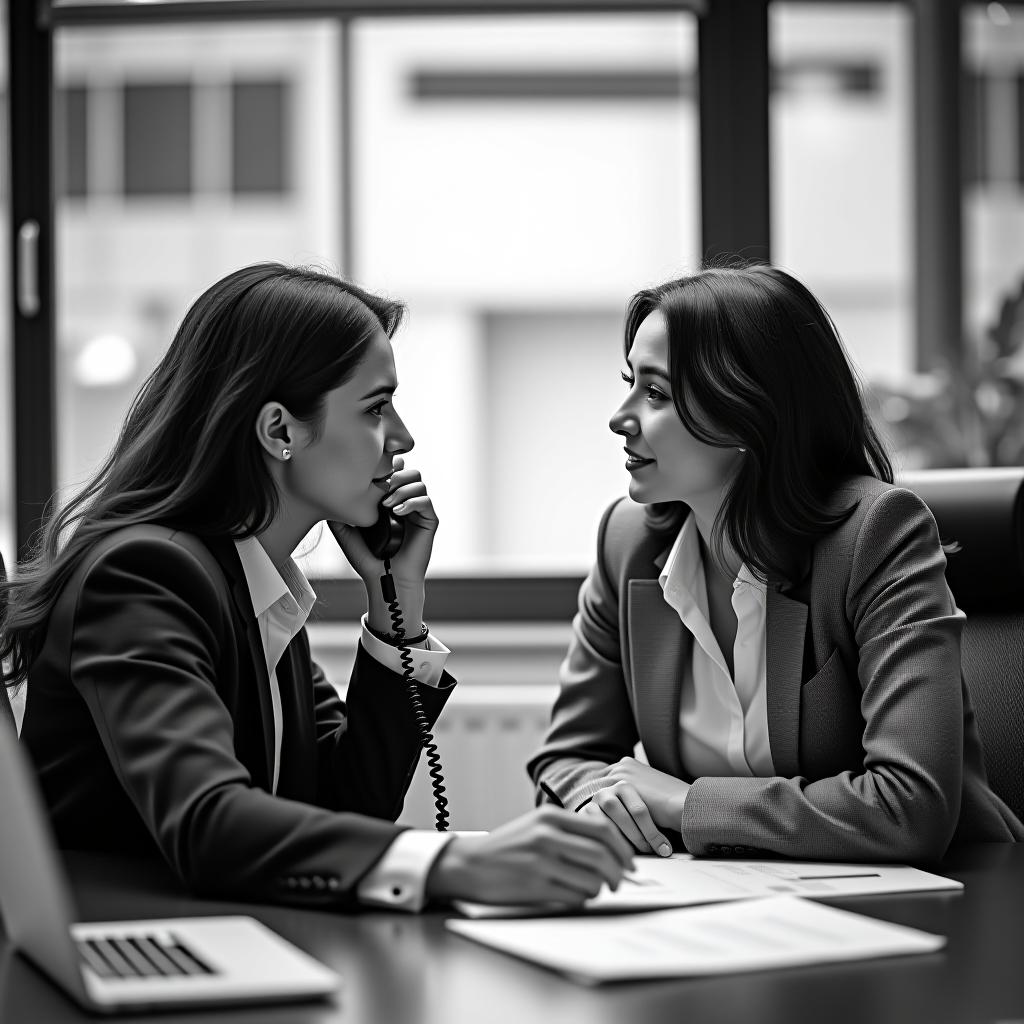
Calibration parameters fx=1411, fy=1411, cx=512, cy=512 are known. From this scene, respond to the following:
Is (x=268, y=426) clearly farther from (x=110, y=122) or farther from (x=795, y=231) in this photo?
(x=110, y=122)

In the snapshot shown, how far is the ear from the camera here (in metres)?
1.61

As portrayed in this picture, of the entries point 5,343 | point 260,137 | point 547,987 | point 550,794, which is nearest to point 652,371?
point 550,794

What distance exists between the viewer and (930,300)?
337cm

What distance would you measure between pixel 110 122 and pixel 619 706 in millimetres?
2943

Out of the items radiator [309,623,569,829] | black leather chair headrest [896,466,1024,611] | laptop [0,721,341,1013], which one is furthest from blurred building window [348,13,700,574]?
laptop [0,721,341,1013]

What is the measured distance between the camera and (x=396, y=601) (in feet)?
6.10

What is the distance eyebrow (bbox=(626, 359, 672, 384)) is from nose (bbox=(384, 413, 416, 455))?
1.05 ft

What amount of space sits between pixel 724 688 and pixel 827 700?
0.16m

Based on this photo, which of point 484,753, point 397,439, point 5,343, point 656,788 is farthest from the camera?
point 5,343

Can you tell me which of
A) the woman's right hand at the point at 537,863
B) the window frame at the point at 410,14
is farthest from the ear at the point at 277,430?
the window frame at the point at 410,14

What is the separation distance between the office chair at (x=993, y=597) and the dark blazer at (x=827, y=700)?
12cm

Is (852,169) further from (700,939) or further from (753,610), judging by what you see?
(700,939)

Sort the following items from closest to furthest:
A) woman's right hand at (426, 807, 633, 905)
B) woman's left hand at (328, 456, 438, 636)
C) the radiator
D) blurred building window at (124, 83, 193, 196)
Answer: woman's right hand at (426, 807, 633, 905)
woman's left hand at (328, 456, 438, 636)
the radiator
blurred building window at (124, 83, 193, 196)

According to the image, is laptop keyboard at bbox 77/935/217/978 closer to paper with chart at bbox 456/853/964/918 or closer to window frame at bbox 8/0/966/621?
paper with chart at bbox 456/853/964/918
